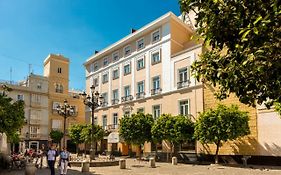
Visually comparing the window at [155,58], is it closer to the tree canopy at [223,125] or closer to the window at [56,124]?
the tree canopy at [223,125]

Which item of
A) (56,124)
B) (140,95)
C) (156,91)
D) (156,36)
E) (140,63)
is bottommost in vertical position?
(56,124)

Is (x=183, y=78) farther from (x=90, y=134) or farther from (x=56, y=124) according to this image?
(x=56, y=124)

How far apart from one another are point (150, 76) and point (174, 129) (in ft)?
31.2

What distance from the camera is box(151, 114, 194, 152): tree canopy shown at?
2712 centimetres

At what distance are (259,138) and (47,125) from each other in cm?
3923

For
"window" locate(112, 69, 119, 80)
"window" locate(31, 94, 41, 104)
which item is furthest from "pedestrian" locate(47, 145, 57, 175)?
"window" locate(31, 94, 41, 104)

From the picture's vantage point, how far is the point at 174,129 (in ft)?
89.4

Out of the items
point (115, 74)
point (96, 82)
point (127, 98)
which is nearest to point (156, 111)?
point (127, 98)

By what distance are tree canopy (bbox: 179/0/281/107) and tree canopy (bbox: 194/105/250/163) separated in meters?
17.7

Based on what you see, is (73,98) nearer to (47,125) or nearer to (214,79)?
(47,125)

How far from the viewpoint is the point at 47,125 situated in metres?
55.3

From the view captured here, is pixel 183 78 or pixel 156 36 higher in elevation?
pixel 156 36

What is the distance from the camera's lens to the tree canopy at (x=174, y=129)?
2712cm

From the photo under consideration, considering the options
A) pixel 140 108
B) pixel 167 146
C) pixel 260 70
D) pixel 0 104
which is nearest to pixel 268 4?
pixel 260 70
